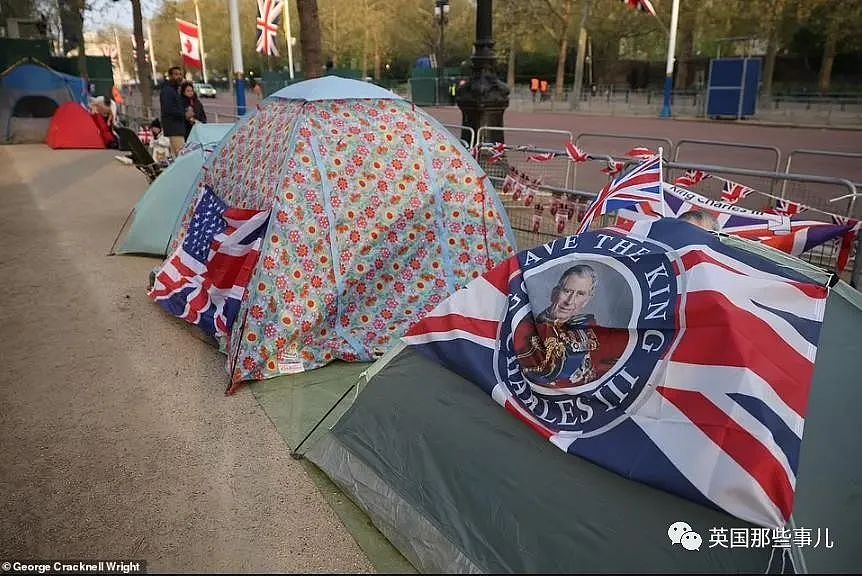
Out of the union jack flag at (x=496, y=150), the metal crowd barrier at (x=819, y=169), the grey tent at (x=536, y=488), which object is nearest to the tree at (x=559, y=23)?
the metal crowd barrier at (x=819, y=169)

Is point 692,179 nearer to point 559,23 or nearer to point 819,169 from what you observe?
point 819,169

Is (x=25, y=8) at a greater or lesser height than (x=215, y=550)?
greater

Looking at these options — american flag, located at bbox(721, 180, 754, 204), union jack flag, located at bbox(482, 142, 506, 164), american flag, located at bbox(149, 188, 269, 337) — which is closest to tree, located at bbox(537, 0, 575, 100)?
union jack flag, located at bbox(482, 142, 506, 164)

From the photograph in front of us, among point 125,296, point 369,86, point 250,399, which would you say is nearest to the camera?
point 250,399

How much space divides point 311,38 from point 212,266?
18.6 feet

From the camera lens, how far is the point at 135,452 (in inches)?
143

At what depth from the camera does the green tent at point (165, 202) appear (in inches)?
282

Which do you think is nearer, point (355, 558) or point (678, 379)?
point (678, 379)

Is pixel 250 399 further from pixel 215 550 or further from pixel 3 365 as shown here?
pixel 3 365

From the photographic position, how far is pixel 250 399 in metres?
4.23

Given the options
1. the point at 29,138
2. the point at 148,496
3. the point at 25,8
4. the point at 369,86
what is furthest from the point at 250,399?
the point at 25,8

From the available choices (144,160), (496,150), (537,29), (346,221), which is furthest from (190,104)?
(537,29)

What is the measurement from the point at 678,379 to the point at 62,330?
4.87 m

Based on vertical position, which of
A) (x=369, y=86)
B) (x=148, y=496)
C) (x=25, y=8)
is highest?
(x=25, y=8)
